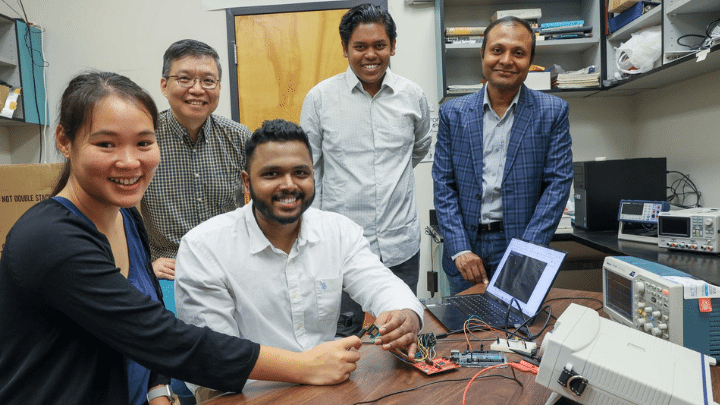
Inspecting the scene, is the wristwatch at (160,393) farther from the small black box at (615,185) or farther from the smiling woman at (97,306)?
the small black box at (615,185)

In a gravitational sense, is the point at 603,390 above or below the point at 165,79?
below

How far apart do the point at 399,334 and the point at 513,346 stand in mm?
289

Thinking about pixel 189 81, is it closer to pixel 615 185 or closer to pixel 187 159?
pixel 187 159

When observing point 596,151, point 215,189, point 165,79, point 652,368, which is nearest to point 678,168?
point 596,151

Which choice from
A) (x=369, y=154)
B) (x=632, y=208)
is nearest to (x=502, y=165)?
(x=369, y=154)

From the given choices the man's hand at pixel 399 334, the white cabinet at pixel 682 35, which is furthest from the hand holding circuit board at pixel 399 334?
the white cabinet at pixel 682 35

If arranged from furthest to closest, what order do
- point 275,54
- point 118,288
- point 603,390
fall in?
point 275,54 → point 118,288 → point 603,390

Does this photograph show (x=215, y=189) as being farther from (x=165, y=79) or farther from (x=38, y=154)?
(x=38, y=154)

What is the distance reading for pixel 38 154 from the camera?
3322mm

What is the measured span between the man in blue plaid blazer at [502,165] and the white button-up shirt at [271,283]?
1.95 feet

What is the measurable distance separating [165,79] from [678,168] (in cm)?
275

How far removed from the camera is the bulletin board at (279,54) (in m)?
3.21

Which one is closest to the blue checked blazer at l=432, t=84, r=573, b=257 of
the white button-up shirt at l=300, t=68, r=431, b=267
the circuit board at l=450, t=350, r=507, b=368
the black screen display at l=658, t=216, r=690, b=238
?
the white button-up shirt at l=300, t=68, r=431, b=267

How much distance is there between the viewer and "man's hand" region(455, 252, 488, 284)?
1.79 meters
